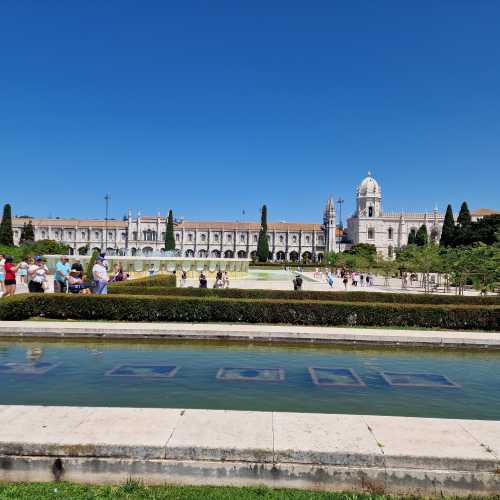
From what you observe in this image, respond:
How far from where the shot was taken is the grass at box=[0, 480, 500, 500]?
389cm

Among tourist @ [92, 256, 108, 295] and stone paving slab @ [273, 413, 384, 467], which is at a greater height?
tourist @ [92, 256, 108, 295]

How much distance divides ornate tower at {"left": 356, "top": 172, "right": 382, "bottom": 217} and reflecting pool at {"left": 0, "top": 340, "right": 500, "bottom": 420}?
94.1 metres

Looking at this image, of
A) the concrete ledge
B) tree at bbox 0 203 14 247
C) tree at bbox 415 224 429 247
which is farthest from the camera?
tree at bbox 415 224 429 247

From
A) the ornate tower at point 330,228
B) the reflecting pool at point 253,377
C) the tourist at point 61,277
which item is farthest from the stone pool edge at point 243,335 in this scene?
the ornate tower at point 330,228

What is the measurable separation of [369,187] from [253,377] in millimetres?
98926

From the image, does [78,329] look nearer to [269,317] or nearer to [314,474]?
→ [269,317]

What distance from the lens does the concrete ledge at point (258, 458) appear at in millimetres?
4113

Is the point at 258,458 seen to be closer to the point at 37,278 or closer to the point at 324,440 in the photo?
the point at 324,440

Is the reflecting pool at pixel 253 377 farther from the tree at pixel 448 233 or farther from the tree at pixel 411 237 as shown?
the tree at pixel 411 237

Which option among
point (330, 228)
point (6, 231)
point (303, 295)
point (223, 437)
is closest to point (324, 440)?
point (223, 437)

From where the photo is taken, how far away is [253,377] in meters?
7.50

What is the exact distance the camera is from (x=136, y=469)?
4.21 metres

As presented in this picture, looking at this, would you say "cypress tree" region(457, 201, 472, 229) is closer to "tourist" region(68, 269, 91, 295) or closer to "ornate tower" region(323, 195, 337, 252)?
"ornate tower" region(323, 195, 337, 252)

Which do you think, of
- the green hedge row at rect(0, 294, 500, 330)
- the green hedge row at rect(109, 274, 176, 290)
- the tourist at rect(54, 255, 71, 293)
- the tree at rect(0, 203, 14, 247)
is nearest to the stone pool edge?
the green hedge row at rect(0, 294, 500, 330)
